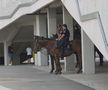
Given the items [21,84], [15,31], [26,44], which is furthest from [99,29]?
[26,44]

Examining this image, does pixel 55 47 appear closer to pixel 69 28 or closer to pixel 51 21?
pixel 69 28

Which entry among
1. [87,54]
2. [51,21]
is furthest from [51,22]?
[87,54]

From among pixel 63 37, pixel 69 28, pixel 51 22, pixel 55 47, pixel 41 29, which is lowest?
pixel 55 47

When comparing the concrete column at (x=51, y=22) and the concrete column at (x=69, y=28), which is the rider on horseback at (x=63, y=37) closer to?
the concrete column at (x=69, y=28)

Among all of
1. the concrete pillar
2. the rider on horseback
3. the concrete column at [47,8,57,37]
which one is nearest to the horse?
the rider on horseback

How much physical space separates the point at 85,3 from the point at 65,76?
5.45 m

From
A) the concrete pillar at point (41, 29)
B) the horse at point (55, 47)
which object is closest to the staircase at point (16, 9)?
the concrete pillar at point (41, 29)

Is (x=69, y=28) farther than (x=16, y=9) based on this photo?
No

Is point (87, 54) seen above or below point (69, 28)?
below

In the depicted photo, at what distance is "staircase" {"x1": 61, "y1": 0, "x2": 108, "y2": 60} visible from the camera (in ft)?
54.3

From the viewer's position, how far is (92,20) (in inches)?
698

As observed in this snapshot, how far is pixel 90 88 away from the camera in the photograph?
17.5 meters

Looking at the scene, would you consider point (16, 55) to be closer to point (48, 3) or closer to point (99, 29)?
point (48, 3)

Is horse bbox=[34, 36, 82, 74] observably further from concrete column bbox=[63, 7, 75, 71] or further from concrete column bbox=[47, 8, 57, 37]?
concrete column bbox=[47, 8, 57, 37]
